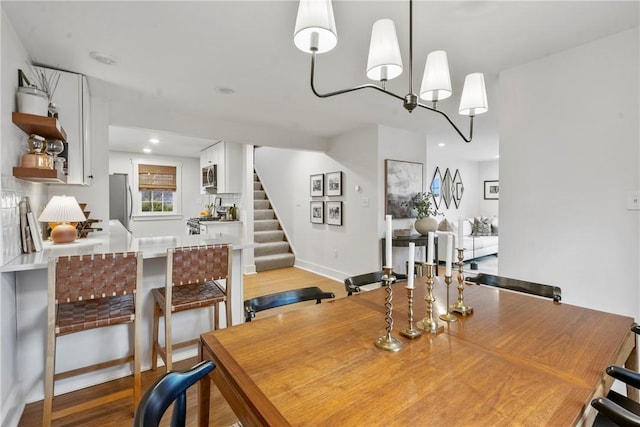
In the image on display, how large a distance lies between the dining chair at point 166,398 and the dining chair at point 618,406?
1066 millimetres

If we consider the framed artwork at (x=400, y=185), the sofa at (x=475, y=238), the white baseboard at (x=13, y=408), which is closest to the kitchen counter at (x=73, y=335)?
the white baseboard at (x=13, y=408)

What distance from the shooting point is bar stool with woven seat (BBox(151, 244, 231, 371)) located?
2.00 meters

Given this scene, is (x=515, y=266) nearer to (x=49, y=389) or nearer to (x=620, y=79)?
(x=620, y=79)

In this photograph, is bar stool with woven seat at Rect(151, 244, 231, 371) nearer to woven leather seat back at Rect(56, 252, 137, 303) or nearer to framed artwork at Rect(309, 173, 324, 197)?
woven leather seat back at Rect(56, 252, 137, 303)

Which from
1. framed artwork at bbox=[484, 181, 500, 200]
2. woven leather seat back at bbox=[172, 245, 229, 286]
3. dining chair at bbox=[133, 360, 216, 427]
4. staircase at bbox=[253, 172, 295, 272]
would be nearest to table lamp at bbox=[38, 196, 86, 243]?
woven leather seat back at bbox=[172, 245, 229, 286]

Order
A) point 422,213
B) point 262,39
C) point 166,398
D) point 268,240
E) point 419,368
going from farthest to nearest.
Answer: point 268,240 < point 422,213 < point 262,39 < point 419,368 < point 166,398

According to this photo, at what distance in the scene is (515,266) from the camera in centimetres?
243

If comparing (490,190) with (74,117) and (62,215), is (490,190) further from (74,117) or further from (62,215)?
(62,215)

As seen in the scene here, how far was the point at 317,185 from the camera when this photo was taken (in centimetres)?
537

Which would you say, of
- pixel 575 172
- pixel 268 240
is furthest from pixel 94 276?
pixel 268 240

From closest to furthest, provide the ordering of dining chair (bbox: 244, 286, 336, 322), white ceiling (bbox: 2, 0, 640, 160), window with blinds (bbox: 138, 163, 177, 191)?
dining chair (bbox: 244, 286, 336, 322), white ceiling (bbox: 2, 0, 640, 160), window with blinds (bbox: 138, 163, 177, 191)

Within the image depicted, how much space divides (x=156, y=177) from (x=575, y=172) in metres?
7.39

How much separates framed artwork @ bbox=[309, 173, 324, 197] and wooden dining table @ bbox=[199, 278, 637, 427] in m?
3.90

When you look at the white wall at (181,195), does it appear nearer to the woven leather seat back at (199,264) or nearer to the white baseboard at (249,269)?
the white baseboard at (249,269)
